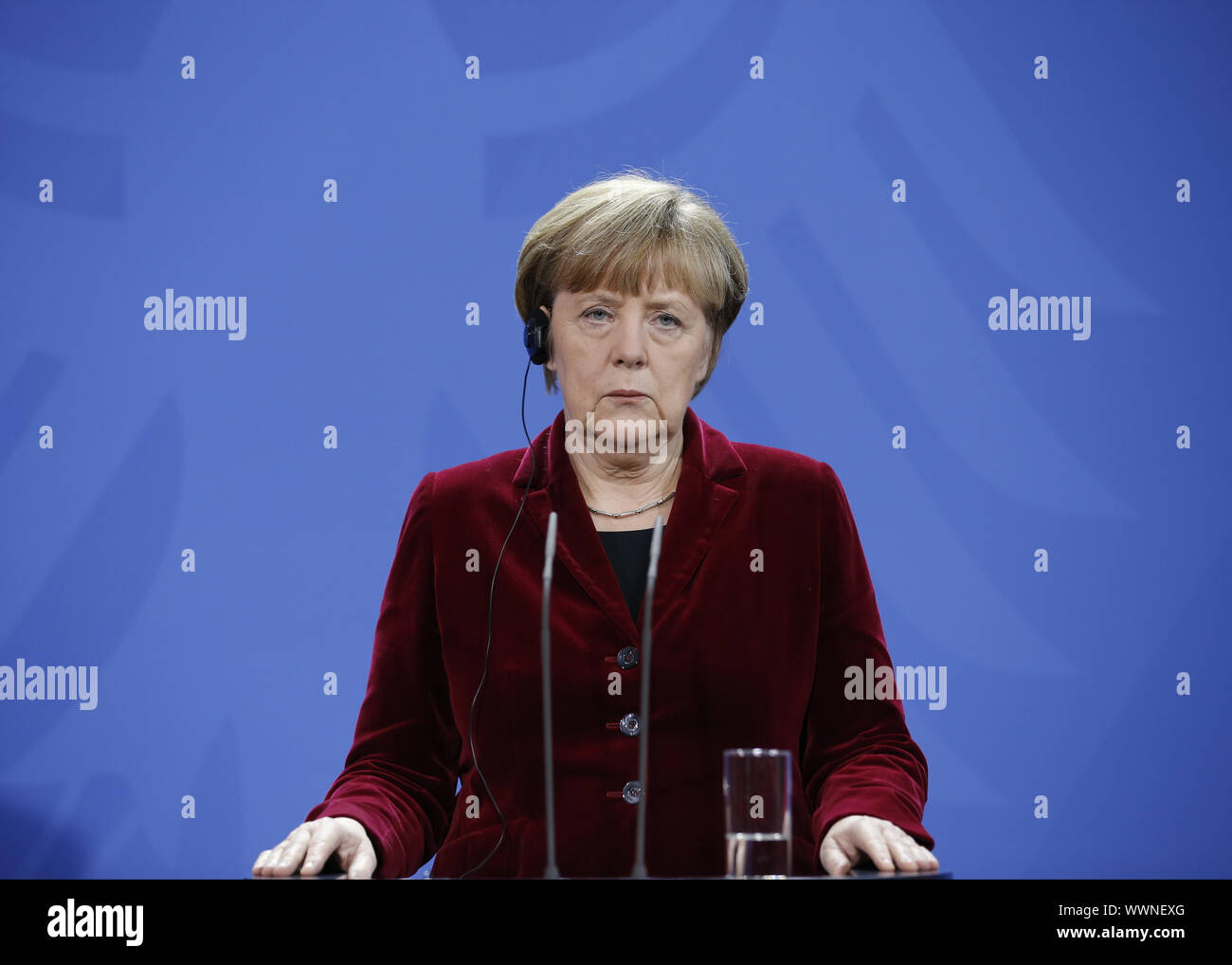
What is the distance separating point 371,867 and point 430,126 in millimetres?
1874

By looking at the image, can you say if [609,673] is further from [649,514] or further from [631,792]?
[649,514]

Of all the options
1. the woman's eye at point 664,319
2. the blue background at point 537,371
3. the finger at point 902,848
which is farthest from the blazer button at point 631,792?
the blue background at point 537,371

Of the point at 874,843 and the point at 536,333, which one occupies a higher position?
the point at 536,333

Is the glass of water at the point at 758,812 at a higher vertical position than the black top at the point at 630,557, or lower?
lower

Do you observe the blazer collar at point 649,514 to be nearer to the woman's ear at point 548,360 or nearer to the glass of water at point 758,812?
the woman's ear at point 548,360

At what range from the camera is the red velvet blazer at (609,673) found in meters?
1.79

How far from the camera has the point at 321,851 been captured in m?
1.43

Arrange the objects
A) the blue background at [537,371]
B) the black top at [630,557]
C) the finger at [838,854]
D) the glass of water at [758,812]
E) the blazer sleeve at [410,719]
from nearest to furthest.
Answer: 1. the glass of water at [758,812]
2. the finger at [838,854]
3. the blazer sleeve at [410,719]
4. the black top at [630,557]
5. the blue background at [537,371]

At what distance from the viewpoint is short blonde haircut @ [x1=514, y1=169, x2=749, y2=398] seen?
1.90 meters

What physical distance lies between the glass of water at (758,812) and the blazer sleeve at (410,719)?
0.57m

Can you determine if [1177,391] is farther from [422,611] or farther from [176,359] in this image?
[176,359]

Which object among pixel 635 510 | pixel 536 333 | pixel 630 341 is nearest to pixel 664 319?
pixel 630 341

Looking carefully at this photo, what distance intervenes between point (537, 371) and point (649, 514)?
2.89 ft

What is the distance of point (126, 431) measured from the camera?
111 inches
